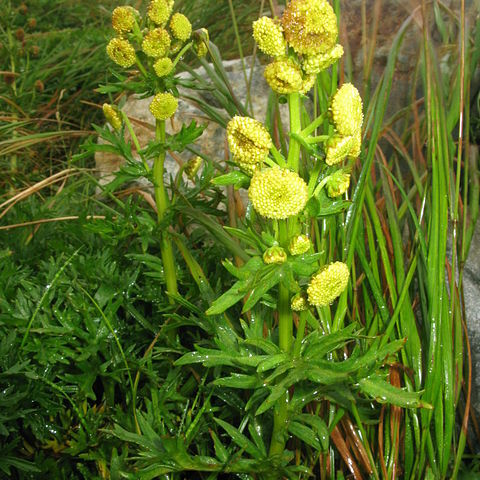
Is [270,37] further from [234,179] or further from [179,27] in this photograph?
[179,27]

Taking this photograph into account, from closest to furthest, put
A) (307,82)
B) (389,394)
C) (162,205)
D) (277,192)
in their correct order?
1. (277,192)
2. (307,82)
3. (389,394)
4. (162,205)

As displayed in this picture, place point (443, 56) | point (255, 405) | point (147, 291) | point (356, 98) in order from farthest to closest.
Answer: point (443, 56)
point (147, 291)
point (255, 405)
point (356, 98)

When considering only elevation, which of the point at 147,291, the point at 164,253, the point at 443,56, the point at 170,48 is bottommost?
the point at 147,291

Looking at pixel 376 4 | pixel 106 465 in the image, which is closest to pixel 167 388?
pixel 106 465

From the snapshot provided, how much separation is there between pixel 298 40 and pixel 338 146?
194 millimetres

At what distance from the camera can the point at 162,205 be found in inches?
69.2

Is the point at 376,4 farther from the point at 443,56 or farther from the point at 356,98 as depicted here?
the point at 356,98

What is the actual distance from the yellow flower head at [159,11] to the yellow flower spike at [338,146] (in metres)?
0.72

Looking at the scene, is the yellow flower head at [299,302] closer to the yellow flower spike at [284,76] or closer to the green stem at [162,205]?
the yellow flower spike at [284,76]

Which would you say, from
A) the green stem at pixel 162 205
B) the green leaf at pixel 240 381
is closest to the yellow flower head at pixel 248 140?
the green leaf at pixel 240 381

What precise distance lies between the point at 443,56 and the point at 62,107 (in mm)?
2393

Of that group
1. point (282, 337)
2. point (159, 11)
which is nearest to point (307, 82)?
point (282, 337)

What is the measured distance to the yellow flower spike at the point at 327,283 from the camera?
1.20 meters

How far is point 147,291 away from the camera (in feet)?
6.33
